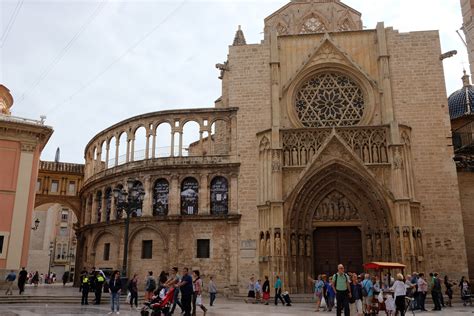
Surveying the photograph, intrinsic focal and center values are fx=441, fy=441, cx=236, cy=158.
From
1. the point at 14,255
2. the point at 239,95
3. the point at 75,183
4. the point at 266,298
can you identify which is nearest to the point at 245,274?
the point at 266,298

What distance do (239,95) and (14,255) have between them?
1579 centimetres

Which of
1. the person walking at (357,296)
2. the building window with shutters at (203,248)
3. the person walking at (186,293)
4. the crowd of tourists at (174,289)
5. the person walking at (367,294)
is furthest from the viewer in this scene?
the building window with shutters at (203,248)

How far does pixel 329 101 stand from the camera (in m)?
26.7

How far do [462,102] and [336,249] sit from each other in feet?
53.2

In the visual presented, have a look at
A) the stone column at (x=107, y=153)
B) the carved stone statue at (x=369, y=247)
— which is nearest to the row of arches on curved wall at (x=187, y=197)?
the stone column at (x=107, y=153)

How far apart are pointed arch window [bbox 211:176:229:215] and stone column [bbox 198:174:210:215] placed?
0.40m

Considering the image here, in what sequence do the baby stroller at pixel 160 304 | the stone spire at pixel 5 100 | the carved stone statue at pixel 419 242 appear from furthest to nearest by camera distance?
the stone spire at pixel 5 100 → the carved stone statue at pixel 419 242 → the baby stroller at pixel 160 304

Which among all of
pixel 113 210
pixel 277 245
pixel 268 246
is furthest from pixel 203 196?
pixel 113 210

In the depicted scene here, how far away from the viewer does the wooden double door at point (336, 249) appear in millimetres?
24094

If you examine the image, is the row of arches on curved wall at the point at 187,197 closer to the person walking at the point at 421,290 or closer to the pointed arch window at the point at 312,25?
the person walking at the point at 421,290

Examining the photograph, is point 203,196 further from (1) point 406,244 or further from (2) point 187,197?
(1) point 406,244

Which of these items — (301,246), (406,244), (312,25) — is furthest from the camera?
(312,25)

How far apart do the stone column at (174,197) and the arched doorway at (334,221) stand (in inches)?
260

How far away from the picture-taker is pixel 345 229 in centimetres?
2458
